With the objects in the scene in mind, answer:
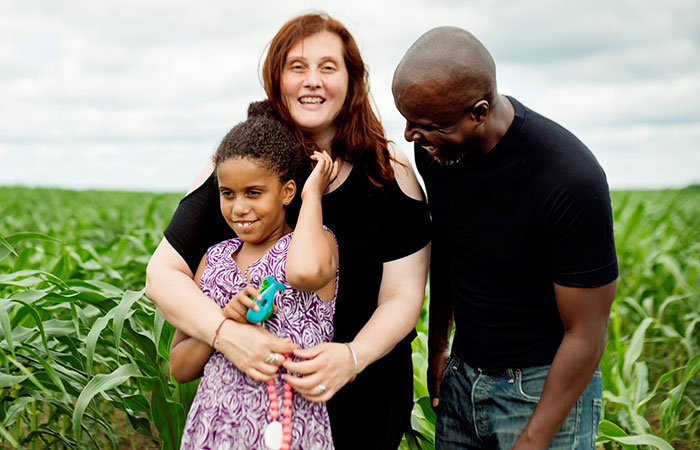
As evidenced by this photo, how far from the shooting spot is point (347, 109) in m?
1.88

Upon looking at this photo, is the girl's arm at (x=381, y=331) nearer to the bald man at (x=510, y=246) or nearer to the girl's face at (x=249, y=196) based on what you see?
the bald man at (x=510, y=246)

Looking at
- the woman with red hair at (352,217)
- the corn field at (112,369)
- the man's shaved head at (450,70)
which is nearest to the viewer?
the man's shaved head at (450,70)

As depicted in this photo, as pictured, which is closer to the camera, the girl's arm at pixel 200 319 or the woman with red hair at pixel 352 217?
the girl's arm at pixel 200 319

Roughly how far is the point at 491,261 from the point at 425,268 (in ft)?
0.83

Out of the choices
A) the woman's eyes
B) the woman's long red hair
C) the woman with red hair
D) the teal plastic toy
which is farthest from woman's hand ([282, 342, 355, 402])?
the woman's eyes

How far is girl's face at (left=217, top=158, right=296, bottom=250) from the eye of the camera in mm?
1566

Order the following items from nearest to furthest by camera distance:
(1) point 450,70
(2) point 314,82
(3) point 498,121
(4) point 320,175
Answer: (1) point 450,70
(3) point 498,121
(4) point 320,175
(2) point 314,82

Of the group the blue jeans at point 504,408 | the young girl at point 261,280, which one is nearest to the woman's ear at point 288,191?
the young girl at point 261,280

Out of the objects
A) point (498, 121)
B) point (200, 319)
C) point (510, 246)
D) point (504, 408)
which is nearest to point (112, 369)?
point (200, 319)

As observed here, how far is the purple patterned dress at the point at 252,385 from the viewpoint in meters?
1.51

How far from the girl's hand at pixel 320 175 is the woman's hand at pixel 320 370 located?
1.19 ft

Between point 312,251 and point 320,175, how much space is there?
229mm

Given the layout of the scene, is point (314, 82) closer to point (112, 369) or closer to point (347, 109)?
point (347, 109)

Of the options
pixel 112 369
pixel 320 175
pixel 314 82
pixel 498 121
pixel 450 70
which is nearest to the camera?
pixel 450 70
